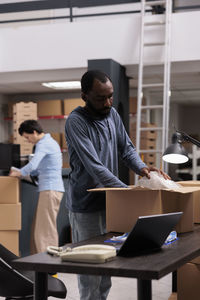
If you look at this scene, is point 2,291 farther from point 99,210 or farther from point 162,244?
point 162,244

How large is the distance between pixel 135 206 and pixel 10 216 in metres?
2.59

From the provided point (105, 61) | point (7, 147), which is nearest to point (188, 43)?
point (105, 61)

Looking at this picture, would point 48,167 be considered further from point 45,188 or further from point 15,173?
point 15,173

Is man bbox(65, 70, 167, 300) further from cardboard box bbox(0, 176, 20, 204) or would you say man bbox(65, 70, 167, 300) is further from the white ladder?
the white ladder

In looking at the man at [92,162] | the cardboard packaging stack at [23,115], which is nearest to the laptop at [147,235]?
the man at [92,162]

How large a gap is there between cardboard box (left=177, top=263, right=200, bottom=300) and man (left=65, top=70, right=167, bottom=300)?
22.0 inches

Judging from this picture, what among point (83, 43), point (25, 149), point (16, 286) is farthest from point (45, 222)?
point (25, 149)

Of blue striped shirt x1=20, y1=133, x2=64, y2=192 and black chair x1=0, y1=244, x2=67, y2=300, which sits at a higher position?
blue striped shirt x1=20, y1=133, x2=64, y2=192

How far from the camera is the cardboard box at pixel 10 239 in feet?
15.0

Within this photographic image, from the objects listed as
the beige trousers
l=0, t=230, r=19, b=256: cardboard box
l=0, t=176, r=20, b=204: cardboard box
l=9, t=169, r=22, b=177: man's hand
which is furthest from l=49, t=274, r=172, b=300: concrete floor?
l=9, t=169, r=22, b=177: man's hand

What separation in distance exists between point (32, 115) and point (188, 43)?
11.7 ft

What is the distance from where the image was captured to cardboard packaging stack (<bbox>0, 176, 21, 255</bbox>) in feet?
14.9

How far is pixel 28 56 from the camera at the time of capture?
7.19 metres

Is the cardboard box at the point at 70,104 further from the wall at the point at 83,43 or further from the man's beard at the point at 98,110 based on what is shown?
A: the man's beard at the point at 98,110
